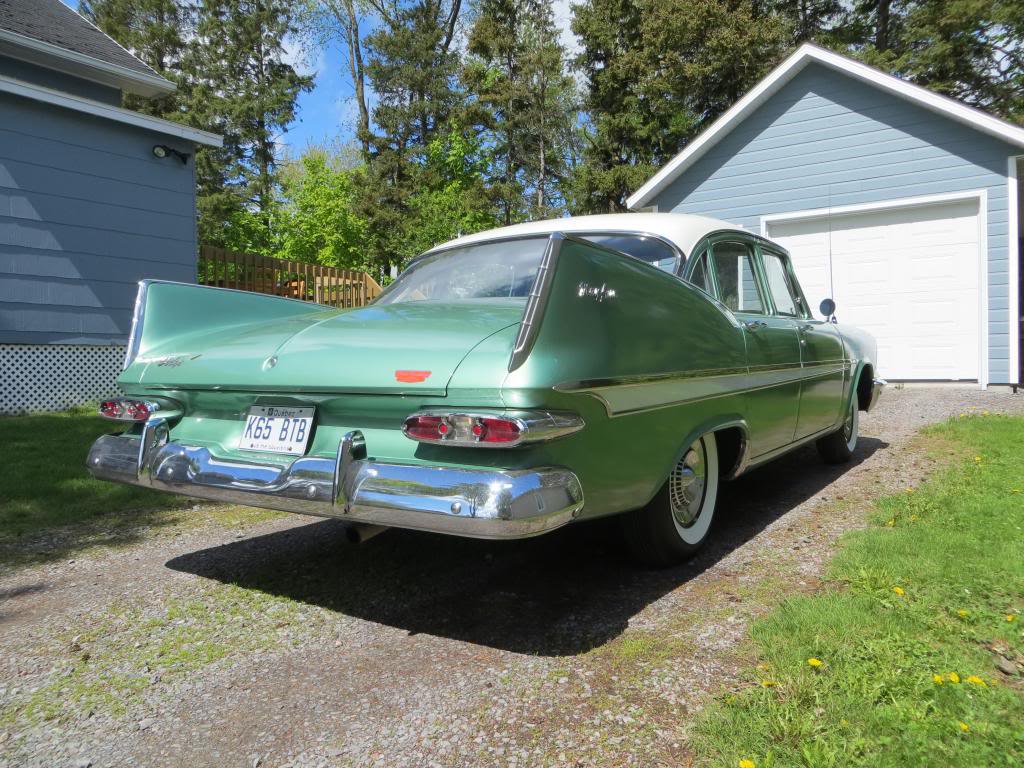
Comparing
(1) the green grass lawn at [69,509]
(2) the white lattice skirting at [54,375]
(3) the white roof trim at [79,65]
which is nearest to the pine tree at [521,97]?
(3) the white roof trim at [79,65]

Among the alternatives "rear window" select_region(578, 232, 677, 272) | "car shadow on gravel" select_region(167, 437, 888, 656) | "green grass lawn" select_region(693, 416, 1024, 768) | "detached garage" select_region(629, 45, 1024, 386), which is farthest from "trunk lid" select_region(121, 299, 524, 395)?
"detached garage" select_region(629, 45, 1024, 386)

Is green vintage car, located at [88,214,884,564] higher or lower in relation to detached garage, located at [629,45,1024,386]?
lower

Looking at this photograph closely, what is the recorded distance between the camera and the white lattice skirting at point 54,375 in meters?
8.34

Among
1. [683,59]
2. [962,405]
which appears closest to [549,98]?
[683,59]

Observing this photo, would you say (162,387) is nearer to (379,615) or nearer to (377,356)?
(377,356)

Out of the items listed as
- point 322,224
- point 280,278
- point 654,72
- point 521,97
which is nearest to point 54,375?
point 280,278

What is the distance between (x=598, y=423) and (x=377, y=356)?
797 mm

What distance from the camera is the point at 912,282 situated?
9570 millimetres

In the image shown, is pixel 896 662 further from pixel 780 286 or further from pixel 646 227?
pixel 780 286

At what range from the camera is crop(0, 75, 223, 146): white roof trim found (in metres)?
8.25

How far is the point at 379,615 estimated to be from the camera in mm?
2754

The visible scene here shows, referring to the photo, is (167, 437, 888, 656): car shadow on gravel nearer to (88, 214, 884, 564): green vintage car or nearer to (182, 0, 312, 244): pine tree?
(88, 214, 884, 564): green vintage car

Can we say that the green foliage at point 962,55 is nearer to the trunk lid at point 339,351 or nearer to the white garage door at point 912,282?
the white garage door at point 912,282

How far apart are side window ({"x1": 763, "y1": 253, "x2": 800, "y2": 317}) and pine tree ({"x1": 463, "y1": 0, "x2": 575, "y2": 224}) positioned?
22.7 metres
